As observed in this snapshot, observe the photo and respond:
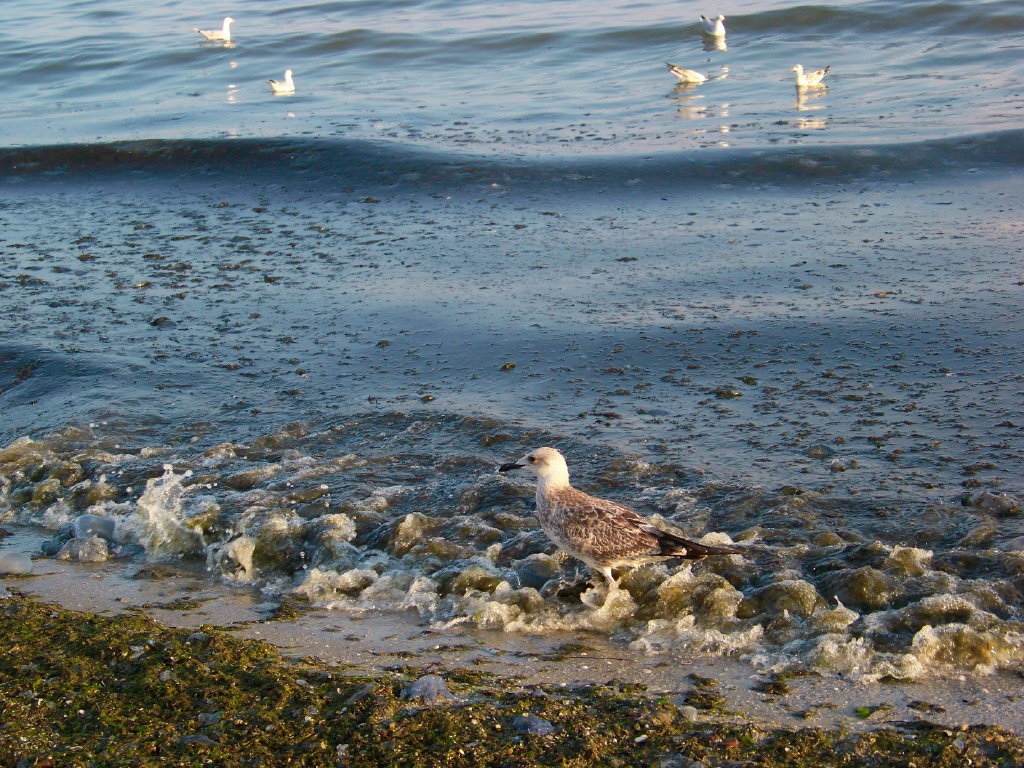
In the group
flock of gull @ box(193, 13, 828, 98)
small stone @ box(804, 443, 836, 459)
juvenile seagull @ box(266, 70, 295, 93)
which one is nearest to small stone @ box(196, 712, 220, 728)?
small stone @ box(804, 443, 836, 459)

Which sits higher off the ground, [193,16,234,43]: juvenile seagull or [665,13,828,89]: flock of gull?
[193,16,234,43]: juvenile seagull

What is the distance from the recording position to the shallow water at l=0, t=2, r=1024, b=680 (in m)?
6.23

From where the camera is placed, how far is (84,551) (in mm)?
6805

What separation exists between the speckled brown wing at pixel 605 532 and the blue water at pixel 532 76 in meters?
10.2

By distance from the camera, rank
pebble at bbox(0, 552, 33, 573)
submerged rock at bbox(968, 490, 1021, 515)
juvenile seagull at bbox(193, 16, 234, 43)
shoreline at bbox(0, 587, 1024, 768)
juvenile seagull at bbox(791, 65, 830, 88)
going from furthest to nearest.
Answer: juvenile seagull at bbox(193, 16, 234, 43) < juvenile seagull at bbox(791, 65, 830, 88) < submerged rock at bbox(968, 490, 1021, 515) < pebble at bbox(0, 552, 33, 573) < shoreline at bbox(0, 587, 1024, 768)

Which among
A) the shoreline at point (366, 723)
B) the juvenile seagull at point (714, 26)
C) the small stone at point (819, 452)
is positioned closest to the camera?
the shoreline at point (366, 723)

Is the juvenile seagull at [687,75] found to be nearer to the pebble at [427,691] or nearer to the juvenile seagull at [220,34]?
the juvenile seagull at [220,34]

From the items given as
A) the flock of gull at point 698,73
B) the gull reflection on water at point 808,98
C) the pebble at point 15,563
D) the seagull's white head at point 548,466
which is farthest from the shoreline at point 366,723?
the flock of gull at point 698,73

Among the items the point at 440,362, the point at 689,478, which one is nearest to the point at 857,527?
the point at 689,478

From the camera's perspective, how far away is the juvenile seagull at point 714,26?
983 inches

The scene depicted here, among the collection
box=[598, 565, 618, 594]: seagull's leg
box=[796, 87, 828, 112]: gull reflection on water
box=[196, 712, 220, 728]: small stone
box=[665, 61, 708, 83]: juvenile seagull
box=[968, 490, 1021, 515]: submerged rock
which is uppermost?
box=[665, 61, 708, 83]: juvenile seagull

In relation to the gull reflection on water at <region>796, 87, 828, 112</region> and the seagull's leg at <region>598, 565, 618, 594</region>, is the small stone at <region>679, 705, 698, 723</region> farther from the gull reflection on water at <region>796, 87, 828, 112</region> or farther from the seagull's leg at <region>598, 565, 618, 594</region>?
the gull reflection on water at <region>796, 87, 828, 112</region>

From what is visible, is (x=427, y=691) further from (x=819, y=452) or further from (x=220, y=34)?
(x=220, y=34)

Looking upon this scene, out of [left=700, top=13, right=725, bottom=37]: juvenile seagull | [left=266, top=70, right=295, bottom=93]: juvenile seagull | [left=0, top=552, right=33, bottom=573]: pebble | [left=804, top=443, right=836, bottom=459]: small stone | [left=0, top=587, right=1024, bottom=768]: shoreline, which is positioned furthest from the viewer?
[left=700, top=13, right=725, bottom=37]: juvenile seagull
